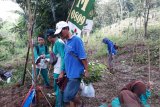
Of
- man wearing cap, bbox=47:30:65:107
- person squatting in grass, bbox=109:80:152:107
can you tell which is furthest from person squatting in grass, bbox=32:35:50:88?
person squatting in grass, bbox=109:80:152:107

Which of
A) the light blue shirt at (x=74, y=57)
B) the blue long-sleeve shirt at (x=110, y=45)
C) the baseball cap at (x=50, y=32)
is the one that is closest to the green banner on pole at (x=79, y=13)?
the baseball cap at (x=50, y=32)

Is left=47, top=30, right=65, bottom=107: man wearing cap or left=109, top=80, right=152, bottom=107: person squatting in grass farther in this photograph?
left=47, top=30, right=65, bottom=107: man wearing cap

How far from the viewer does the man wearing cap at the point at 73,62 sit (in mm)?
4434

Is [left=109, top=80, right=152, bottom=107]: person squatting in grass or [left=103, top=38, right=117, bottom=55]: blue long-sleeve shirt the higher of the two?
[left=103, top=38, right=117, bottom=55]: blue long-sleeve shirt

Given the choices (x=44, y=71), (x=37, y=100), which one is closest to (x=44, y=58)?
(x=44, y=71)

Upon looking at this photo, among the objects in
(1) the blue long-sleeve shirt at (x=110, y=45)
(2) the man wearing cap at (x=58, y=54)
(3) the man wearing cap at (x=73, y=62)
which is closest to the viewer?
(3) the man wearing cap at (x=73, y=62)

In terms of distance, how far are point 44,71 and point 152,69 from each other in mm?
6323

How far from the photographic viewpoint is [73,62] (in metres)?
4.53

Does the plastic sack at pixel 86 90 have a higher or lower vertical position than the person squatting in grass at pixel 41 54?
lower

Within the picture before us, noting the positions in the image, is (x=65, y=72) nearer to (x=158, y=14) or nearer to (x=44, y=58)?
(x=44, y=58)

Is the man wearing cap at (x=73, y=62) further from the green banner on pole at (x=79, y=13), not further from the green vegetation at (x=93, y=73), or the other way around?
the green vegetation at (x=93, y=73)

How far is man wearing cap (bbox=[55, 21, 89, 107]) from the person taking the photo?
14.5 ft

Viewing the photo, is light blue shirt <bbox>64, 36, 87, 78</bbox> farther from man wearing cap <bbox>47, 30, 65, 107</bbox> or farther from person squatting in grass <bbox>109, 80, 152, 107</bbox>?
person squatting in grass <bbox>109, 80, 152, 107</bbox>

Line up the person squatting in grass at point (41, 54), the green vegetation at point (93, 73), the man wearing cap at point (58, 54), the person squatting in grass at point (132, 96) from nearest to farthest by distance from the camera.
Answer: the person squatting in grass at point (132, 96) < the man wearing cap at point (58, 54) < the green vegetation at point (93, 73) < the person squatting in grass at point (41, 54)
